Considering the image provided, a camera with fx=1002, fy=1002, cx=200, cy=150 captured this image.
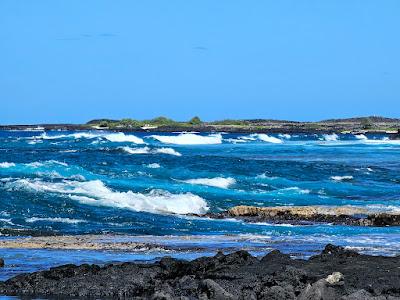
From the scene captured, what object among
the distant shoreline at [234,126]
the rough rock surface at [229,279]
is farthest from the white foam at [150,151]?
the distant shoreline at [234,126]

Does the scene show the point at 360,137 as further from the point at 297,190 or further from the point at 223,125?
the point at 297,190

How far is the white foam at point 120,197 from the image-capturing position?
30.7 metres

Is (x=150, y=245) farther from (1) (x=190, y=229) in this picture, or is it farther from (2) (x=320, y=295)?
(2) (x=320, y=295)

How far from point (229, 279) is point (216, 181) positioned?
27927 millimetres

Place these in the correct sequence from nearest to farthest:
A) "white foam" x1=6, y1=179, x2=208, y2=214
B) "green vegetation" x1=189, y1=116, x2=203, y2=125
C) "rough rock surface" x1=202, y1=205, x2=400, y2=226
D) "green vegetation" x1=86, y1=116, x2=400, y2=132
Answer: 1. "rough rock surface" x1=202, y1=205, x2=400, y2=226
2. "white foam" x1=6, y1=179, x2=208, y2=214
3. "green vegetation" x1=86, y1=116, x2=400, y2=132
4. "green vegetation" x1=189, y1=116, x2=203, y2=125

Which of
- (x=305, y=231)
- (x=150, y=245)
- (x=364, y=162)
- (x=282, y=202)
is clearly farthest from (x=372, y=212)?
(x=364, y=162)

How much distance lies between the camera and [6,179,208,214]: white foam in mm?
30705

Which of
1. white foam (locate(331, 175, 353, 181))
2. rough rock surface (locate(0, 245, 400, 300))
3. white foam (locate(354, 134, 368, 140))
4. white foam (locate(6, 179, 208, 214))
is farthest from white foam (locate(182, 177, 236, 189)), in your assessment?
white foam (locate(354, 134, 368, 140))

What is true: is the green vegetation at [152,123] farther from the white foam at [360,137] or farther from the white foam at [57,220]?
the white foam at [57,220]

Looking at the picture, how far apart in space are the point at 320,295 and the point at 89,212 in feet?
55.6

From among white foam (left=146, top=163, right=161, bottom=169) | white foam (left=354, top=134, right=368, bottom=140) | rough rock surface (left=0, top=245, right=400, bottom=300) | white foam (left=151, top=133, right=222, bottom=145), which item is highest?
white foam (left=354, top=134, right=368, bottom=140)

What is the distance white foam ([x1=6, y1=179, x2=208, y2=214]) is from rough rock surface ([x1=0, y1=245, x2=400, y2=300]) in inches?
600

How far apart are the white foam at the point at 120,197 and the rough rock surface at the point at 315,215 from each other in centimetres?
246

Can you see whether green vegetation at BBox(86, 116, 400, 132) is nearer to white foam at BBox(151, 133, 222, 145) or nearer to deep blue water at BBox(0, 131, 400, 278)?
white foam at BBox(151, 133, 222, 145)
